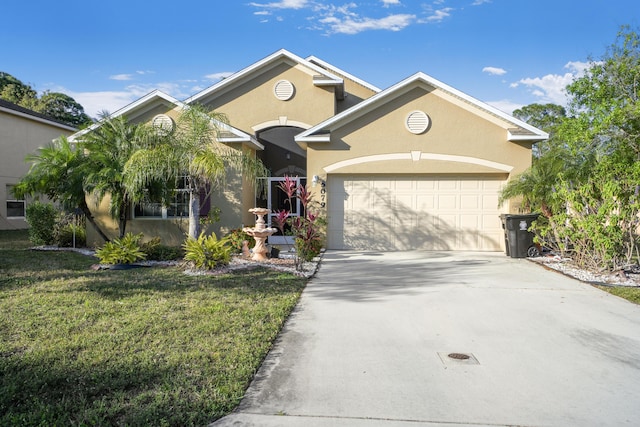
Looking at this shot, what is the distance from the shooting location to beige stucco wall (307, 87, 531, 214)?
13.4 m

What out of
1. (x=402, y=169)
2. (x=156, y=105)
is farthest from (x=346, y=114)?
(x=156, y=105)

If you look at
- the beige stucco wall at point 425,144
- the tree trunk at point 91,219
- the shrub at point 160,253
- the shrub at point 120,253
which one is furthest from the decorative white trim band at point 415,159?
the tree trunk at point 91,219

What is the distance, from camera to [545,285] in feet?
29.2

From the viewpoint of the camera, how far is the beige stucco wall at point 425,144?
13383mm

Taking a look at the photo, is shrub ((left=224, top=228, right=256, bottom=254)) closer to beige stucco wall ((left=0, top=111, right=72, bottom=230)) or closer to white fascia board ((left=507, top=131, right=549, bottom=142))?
white fascia board ((left=507, top=131, right=549, bottom=142))

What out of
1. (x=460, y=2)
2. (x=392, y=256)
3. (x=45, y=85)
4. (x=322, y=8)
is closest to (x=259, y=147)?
(x=322, y=8)

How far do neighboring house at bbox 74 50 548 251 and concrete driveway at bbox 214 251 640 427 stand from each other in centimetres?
517

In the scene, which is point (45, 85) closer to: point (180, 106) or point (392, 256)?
point (180, 106)

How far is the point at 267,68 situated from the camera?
16.0 m

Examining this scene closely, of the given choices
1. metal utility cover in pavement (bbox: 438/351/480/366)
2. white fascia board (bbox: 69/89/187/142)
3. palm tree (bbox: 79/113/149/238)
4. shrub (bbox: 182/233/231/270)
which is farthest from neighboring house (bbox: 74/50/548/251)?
metal utility cover in pavement (bbox: 438/351/480/366)

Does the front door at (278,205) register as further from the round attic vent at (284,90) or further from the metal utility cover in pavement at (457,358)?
the metal utility cover in pavement at (457,358)

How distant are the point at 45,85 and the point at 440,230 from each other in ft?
131

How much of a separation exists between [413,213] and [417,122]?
2727 mm

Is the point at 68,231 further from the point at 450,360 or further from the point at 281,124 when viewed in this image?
the point at 450,360
